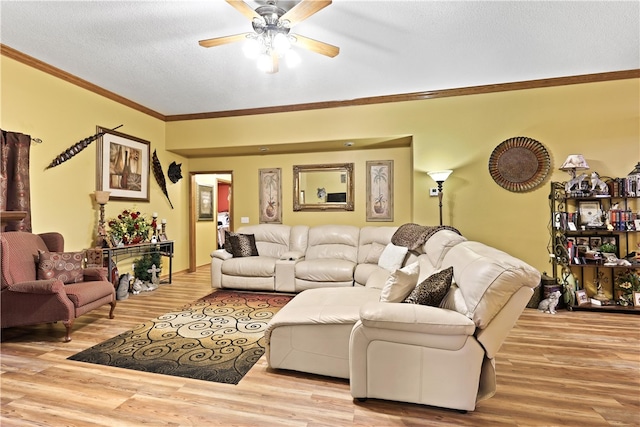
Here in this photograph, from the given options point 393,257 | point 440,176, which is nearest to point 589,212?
point 440,176

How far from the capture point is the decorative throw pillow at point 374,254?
4.38 m

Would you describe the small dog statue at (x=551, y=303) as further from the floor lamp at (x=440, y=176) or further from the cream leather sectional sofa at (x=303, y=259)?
the cream leather sectional sofa at (x=303, y=259)

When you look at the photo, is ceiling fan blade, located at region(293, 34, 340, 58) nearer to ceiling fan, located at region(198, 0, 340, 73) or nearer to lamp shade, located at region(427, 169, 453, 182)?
ceiling fan, located at region(198, 0, 340, 73)

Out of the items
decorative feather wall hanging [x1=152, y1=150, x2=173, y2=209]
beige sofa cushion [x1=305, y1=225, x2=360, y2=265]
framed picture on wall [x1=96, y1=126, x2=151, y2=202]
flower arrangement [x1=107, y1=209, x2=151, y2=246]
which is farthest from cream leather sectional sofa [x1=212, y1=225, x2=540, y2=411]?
decorative feather wall hanging [x1=152, y1=150, x2=173, y2=209]

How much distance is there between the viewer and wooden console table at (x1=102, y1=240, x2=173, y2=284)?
4059 mm

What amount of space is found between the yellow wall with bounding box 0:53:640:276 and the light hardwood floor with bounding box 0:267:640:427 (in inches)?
68.8

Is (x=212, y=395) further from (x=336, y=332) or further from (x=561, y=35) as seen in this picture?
(x=561, y=35)

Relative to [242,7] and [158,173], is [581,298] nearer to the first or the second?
[242,7]

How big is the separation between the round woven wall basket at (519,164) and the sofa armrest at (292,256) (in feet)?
9.76

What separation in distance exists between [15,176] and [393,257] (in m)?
4.24

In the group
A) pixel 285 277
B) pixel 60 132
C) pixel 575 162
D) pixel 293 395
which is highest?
pixel 60 132

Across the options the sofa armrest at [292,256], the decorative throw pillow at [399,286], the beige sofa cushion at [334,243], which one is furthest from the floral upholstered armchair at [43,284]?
the decorative throw pillow at [399,286]

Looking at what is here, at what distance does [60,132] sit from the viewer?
3805 millimetres

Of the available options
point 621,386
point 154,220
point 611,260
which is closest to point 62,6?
point 154,220
